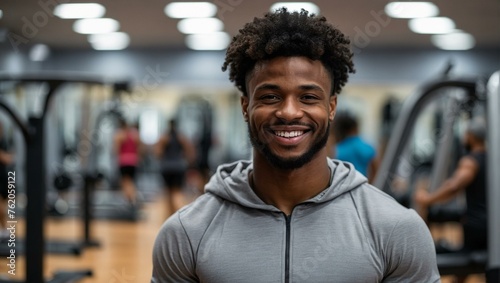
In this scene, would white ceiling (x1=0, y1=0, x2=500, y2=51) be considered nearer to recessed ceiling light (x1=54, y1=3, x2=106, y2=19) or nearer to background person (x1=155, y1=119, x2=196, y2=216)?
recessed ceiling light (x1=54, y1=3, x2=106, y2=19)

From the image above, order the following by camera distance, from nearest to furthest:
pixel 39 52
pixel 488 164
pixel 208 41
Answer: pixel 488 164, pixel 208 41, pixel 39 52

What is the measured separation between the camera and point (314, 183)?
4.78 feet

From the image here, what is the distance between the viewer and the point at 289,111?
1.36 metres

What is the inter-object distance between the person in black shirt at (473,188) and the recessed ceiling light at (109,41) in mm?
7651

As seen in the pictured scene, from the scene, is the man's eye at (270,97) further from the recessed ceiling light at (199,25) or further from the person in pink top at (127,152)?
the recessed ceiling light at (199,25)

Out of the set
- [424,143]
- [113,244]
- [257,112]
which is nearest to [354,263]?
[257,112]

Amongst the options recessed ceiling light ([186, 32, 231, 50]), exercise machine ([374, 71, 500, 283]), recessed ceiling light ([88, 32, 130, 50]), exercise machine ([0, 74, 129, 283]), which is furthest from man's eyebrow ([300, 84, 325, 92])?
recessed ceiling light ([88, 32, 130, 50])

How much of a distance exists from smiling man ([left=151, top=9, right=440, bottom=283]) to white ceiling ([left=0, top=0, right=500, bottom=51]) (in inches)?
246

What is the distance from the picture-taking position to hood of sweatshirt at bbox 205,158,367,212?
146 cm

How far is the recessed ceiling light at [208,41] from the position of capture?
1141 centimetres

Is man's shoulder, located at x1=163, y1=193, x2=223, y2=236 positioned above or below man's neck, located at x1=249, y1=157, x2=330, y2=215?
below

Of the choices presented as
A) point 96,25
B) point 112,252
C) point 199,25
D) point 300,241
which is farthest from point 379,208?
point 96,25

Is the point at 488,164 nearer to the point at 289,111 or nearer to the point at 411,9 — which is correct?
the point at 289,111

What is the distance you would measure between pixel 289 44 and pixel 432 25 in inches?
375
